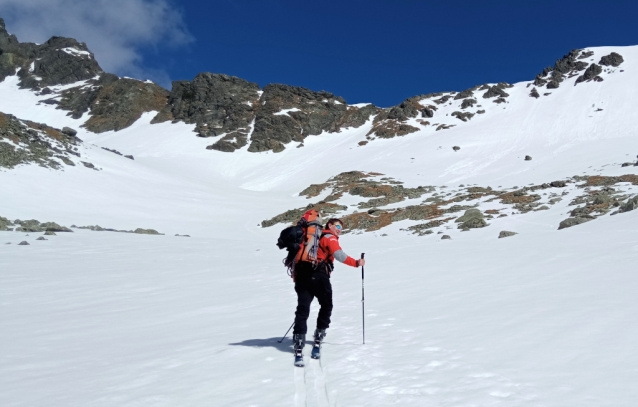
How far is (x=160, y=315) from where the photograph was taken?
9.30m

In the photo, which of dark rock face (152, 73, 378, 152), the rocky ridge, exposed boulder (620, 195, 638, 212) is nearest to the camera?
exposed boulder (620, 195, 638, 212)

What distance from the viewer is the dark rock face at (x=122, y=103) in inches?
4643

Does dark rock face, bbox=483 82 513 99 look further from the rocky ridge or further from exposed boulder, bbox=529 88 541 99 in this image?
the rocky ridge

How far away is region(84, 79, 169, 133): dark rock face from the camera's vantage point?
118 metres

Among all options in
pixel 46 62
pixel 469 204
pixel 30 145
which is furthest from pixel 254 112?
pixel 46 62

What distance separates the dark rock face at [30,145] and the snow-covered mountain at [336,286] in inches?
11.9

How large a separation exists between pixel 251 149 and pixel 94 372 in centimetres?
8802

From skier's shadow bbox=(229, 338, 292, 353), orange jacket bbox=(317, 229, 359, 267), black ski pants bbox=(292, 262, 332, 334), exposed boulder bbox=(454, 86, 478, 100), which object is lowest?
skier's shadow bbox=(229, 338, 292, 353)

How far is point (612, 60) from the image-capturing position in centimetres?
9144

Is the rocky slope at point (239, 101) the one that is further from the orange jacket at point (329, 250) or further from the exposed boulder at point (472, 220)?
the orange jacket at point (329, 250)

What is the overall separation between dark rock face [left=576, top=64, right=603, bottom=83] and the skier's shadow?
338 ft

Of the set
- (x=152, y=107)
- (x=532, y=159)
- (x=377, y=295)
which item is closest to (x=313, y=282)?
(x=377, y=295)

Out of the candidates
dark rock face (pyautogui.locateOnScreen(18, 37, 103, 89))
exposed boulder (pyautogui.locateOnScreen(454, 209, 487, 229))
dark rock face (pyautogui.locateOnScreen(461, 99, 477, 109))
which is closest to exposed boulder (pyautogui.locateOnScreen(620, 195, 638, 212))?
exposed boulder (pyautogui.locateOnScreen(454, 209, 487, 229))

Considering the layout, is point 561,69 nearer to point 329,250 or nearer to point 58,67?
point 329,250
